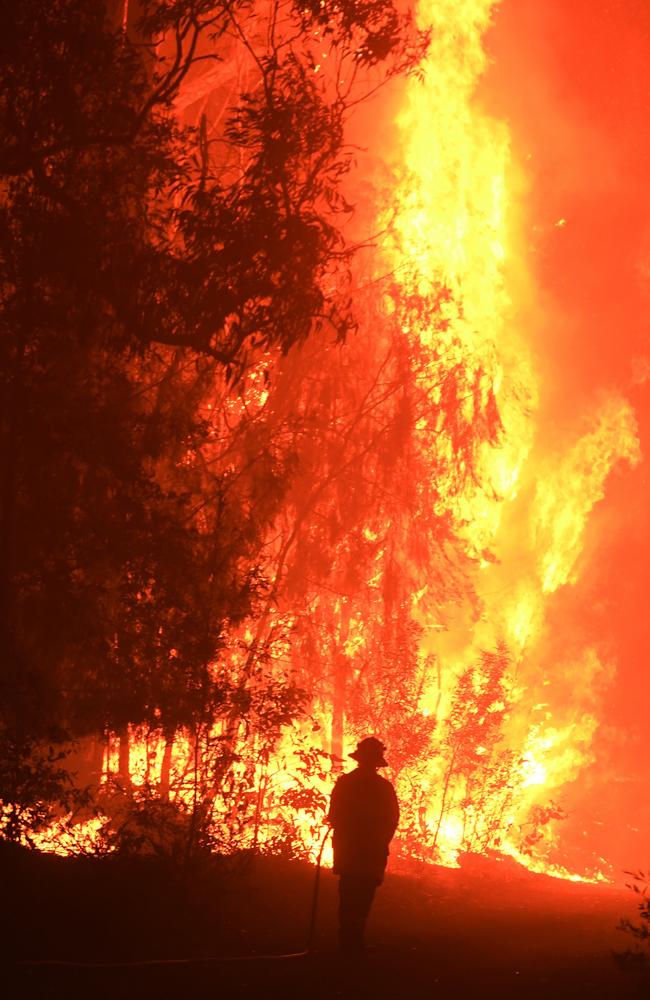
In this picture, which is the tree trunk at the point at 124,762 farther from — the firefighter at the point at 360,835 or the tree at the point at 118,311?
the firefighter at the point at 360,835

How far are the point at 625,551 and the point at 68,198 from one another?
158 ft

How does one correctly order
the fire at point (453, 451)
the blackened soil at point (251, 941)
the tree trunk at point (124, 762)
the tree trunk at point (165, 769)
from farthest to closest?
the fire at point (453, 451)
the tree trunk at point (124, 762)
the tree trunk at point (165, 769)
the blackened soil at point (251, 941)

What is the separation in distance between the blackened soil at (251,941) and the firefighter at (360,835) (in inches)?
16.5

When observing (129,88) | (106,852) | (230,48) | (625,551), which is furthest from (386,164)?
(625,551)

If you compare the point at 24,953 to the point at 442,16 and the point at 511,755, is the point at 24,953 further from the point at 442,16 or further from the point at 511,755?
the point at 442,16

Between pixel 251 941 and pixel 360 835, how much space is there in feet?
5.94

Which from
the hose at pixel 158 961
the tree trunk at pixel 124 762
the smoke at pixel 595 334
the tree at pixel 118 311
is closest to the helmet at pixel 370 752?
the hose at pixel 158 961

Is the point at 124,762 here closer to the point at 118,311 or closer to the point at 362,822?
the point at 362,822

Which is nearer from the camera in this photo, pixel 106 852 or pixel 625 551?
pixel 106 852

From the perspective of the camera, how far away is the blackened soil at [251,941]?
888 centimetres

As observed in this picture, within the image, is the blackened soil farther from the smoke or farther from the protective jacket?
the smoke

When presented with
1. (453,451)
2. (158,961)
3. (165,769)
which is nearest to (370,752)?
(158,961)

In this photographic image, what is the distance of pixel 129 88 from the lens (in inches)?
445

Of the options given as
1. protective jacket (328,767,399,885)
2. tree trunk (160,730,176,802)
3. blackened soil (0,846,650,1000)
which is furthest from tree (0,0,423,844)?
protective jacket (328,767,399,885)
